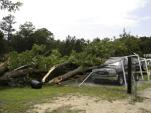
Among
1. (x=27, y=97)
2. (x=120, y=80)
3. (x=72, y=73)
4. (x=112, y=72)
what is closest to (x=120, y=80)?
(x=120, y=80)

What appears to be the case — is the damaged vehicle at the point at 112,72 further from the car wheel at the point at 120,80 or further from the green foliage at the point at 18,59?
the green foliage at the point at 18,59

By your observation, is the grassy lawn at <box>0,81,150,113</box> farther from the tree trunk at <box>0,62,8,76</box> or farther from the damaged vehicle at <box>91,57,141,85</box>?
the damaged vehicle at <box>91,57,141,85</box>

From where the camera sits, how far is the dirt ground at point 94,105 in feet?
35.6

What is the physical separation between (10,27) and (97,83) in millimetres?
30446

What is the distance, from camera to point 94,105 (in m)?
11.7

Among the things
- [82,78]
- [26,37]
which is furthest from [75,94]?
[26,37]

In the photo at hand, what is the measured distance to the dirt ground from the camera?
35.6ft

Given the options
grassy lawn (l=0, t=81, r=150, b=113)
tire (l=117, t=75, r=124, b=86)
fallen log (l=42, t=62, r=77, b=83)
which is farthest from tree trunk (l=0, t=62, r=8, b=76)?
tire (l=117, t=75, r=124, b=86)

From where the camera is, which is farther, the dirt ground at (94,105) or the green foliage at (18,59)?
the green foliage at (18,59)

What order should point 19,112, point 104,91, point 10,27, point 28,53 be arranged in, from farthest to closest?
point 10,27 → point 28,53 → point 104,91 → point 19,112

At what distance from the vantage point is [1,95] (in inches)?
557

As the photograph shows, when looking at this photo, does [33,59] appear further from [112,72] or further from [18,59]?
[112,72]

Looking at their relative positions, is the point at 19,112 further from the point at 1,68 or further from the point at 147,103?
the point at 1,68

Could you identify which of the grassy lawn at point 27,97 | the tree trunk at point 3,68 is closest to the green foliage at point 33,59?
the tree trunk at point 3,68
